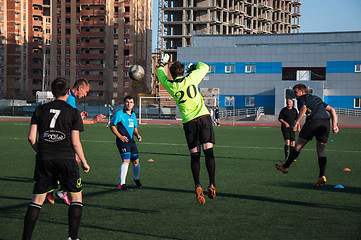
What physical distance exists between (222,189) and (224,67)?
5926cm

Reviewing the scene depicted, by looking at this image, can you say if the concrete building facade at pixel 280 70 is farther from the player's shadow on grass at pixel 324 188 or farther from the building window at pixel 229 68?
the player's shadow on grass at pixel 324 188

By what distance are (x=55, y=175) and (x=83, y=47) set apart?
350ft

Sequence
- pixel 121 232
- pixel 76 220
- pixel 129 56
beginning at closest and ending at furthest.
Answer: pixel 76 220 → pixel 121 232 → pixel 129 56

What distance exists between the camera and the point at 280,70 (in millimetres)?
65688

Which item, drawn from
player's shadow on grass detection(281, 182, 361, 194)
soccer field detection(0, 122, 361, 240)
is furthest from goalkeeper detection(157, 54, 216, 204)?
player's shadow on grass detection(281, 182, 361, 194)

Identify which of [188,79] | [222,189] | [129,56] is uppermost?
[129,56]

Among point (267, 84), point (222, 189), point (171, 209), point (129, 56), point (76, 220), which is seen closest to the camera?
point (76, 220)

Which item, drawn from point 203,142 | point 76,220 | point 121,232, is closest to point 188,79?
point 203,142

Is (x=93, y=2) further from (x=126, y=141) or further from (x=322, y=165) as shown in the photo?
(x=322, y=165)

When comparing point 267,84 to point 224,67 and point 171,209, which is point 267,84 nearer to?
point 224,67

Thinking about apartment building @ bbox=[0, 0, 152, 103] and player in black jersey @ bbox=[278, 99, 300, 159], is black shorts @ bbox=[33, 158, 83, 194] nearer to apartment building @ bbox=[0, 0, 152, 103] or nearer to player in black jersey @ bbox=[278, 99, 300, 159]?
player in black jersey @ bbox=[278, 99, 300, 159]

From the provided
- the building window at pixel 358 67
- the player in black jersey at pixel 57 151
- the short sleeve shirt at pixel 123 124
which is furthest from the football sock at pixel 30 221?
the building window at pixel 358 67

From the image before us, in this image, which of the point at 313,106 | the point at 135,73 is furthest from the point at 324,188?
the point at 135,73

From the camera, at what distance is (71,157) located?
17.5 ft
